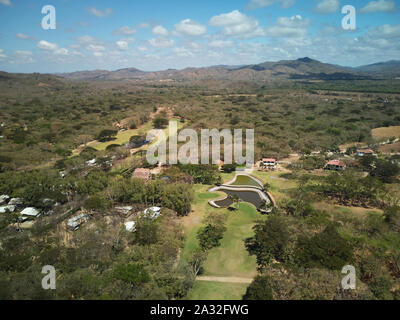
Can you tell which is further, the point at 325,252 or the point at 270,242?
the point at 270,242

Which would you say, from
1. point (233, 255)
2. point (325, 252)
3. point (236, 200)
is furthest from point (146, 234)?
point (325, 252)

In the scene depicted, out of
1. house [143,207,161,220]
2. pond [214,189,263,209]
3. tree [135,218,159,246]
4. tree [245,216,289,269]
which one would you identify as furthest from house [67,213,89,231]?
tree [245,216,289,269]

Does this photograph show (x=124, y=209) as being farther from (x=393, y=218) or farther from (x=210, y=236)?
(x=393, y=218)

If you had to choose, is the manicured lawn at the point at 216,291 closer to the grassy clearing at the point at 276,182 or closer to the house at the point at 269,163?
the grassy clearing at the point at 276,182

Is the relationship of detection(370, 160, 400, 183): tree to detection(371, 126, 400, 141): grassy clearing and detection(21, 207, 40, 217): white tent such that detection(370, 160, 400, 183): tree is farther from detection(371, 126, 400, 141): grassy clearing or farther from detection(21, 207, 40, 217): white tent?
detection(21, 207, 40, 217): white tent
